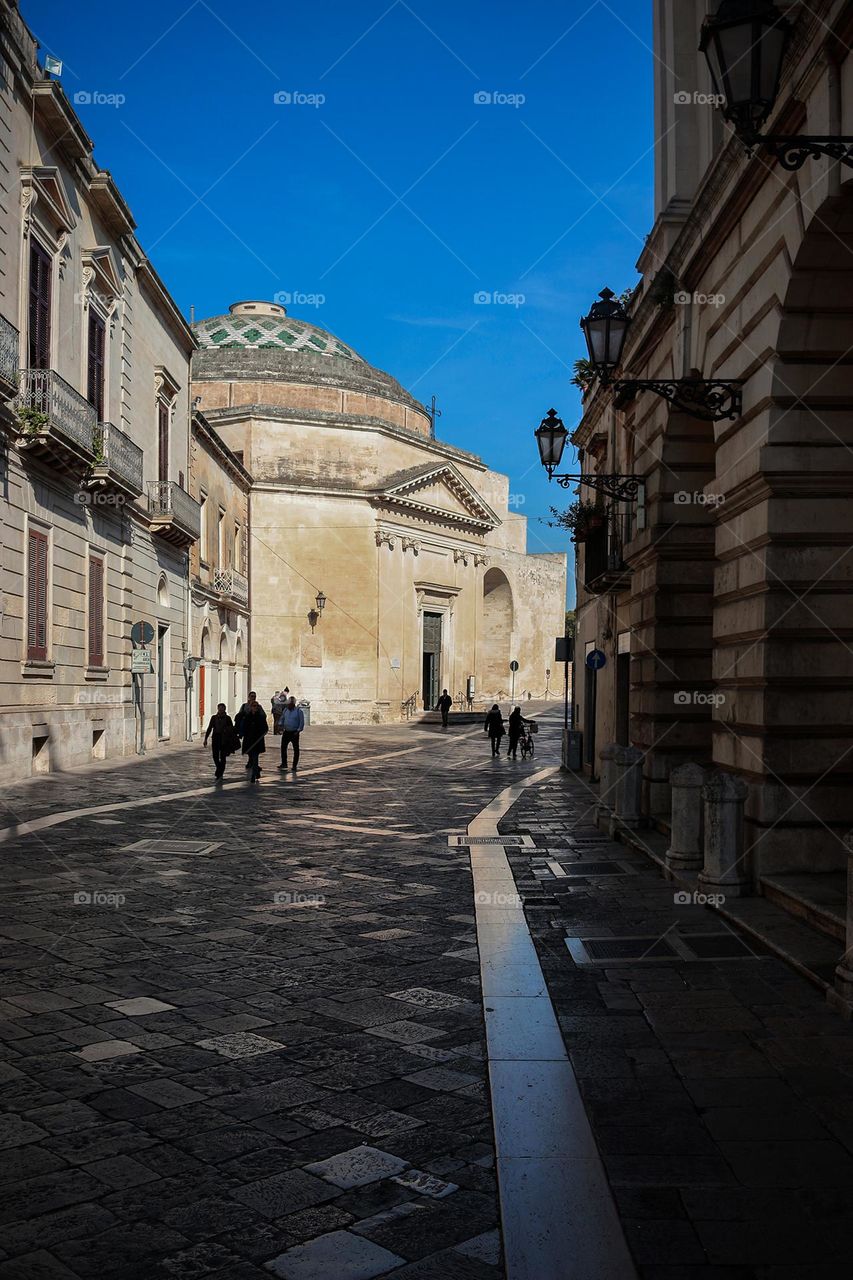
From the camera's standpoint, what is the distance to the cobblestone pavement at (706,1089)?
2938mm

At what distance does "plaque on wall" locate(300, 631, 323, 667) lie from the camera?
43.1 metres

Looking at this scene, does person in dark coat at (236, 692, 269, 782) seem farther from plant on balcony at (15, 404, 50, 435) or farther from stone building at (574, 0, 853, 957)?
stone building at (574, 0, 853, 957)

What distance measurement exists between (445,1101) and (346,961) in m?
2.09

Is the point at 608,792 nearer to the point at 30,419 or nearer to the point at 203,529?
the point at 30,419

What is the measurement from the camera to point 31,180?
16531mm

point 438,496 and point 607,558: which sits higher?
point 438,496

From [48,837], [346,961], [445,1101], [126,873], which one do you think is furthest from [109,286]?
[445,1101]

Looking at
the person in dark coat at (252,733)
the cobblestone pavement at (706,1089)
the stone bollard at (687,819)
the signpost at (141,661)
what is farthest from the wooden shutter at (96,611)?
the cobblestone pavement at (706,1089)

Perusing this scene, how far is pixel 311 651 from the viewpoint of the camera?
142 feet

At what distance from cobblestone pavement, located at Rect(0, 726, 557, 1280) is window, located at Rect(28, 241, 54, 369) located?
33.2ft

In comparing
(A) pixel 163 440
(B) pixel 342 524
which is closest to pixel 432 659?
(B) pixel 342 524

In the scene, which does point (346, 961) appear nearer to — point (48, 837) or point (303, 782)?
point (48, 837)

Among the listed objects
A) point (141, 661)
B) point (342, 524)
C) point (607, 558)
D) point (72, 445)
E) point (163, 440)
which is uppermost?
point (342, 524)

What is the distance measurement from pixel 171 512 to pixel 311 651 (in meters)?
18.3
